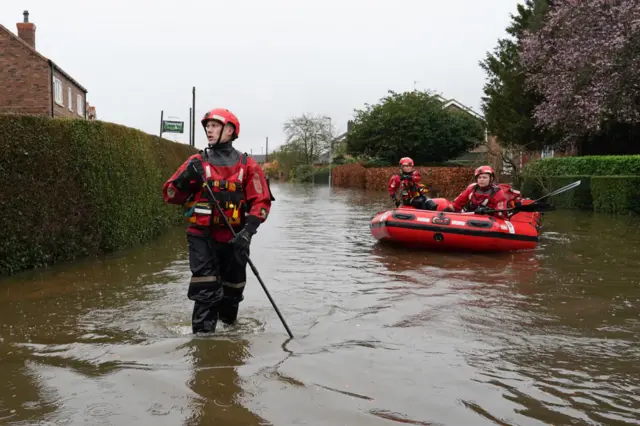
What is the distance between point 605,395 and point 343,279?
169 inches

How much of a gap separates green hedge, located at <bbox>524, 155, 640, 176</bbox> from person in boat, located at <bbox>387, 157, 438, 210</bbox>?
9.99 metres

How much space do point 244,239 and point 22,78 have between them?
2778 cm

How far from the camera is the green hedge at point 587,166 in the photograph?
61.2ft

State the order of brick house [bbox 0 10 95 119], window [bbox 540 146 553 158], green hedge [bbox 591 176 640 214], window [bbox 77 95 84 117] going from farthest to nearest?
window [bbox 77 95 84 117] → brick house [bbox 0 10 95 119] → window [bbox 540 146 553 158] → green hedge [bbox 591 176 640 214]

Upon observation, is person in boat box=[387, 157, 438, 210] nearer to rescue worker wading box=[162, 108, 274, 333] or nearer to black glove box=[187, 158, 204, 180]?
rescue worker wading box=[162, 108, 274, 333]

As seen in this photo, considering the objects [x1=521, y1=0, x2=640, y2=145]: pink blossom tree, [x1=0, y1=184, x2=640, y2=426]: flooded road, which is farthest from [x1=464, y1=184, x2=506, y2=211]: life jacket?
[x1=521, y1=0, x2=640, y2=145]: pink blossom tree

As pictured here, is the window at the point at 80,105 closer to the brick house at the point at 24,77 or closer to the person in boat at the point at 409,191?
the brick house at the point at 24,77

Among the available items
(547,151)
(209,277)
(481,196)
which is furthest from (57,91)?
(209,277)

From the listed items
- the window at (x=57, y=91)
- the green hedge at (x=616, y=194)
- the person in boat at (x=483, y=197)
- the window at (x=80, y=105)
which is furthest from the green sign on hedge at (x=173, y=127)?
the person in boat at (x=483, y=197)

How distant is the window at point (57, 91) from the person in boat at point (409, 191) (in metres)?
23.0

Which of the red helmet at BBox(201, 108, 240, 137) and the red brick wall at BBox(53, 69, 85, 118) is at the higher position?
the red brick wall at BBox(53, 69, 85, 118)

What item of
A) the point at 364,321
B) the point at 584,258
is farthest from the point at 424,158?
the point at 364,321

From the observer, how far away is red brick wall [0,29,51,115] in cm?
2755

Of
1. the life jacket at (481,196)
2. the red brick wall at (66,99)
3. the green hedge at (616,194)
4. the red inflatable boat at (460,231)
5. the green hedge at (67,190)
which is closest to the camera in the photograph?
the green hedge at (67,190)
